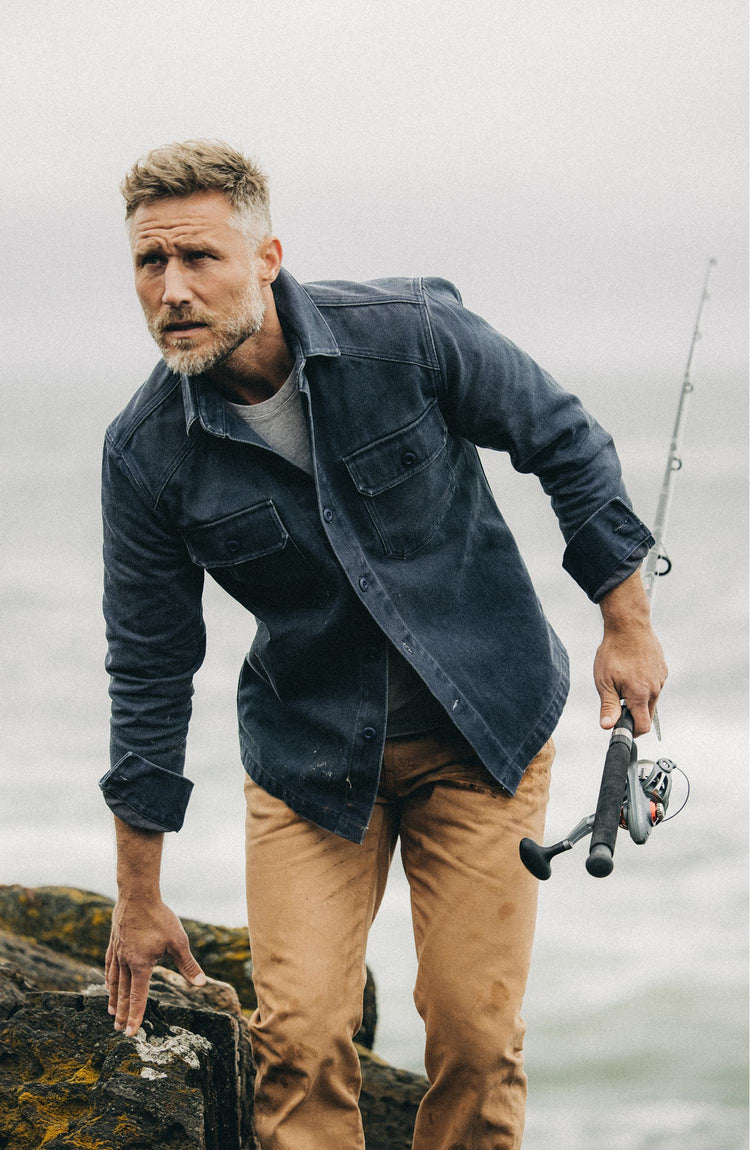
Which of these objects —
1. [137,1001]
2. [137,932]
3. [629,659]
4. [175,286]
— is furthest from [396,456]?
[137,1001]

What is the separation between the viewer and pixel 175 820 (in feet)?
12.5

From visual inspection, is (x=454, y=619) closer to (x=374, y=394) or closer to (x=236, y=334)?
(x=374, y=394)

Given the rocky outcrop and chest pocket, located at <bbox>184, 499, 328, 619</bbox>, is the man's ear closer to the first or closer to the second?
chest pocket, located at <bbox>184, 499, 328, 619</bbox>

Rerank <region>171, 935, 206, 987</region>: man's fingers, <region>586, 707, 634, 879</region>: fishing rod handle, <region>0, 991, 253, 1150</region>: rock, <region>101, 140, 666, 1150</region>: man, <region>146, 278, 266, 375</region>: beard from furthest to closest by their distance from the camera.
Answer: <region>171, 935, 206, 987</region>: man's fingers → <region>101, 140, 666, 1150</region>: man → <region>146, 278, 266, 375</region>: beard → <region>0, 991, 253, 1150</region>: rock → <region>586, 707, 634, 879</region>: fishing rod handle

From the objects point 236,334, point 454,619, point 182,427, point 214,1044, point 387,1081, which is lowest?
point 387,1081

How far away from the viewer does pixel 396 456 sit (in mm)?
3609

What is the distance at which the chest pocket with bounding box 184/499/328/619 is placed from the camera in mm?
3594

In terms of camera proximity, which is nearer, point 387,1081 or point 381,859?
point 381,859

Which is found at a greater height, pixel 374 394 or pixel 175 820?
pixel 374 394

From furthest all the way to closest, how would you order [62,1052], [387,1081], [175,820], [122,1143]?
[387,1081]
[175,820]
[62,1052]
[122,1143]

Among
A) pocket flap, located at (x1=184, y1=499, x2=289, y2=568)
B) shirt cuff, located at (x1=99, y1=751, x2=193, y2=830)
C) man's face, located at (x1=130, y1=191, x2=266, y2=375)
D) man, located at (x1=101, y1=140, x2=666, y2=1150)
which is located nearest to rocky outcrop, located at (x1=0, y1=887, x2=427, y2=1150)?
man, located at (x1=101, y1=140, x2=666, y2=1150)

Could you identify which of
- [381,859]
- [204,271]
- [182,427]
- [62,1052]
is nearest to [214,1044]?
[62,1052]

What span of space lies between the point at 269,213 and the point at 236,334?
0.36 meters

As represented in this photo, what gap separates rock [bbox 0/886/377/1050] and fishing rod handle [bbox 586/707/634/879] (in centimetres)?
239
